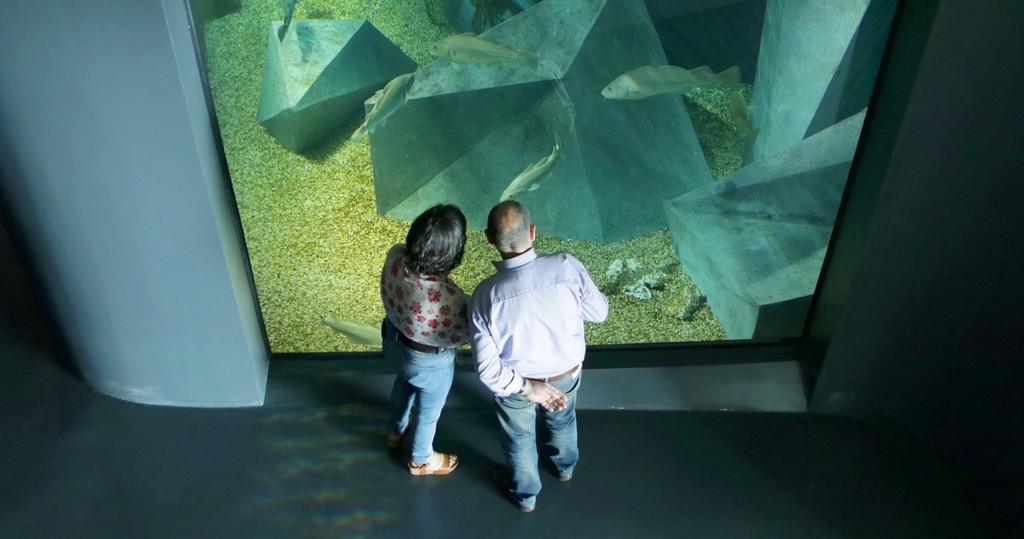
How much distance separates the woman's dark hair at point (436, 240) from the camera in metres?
1.85

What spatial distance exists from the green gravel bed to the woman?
0.48 meters

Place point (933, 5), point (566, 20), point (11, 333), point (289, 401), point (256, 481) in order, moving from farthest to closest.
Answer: point (11, 333), point (289, 401), point (256, 481), point (566, 20), point (933, 5)

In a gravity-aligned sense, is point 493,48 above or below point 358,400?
above

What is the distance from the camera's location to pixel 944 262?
→ 2273 millimetres

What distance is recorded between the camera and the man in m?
1.80

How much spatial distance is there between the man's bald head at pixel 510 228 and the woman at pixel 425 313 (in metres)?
0.14

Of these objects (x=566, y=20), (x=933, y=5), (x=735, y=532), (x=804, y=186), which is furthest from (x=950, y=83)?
(x=735, y=532)

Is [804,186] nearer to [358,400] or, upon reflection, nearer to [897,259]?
[897,259]

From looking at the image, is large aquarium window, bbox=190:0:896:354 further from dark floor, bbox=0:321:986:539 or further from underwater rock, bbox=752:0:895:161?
dark floor, bbox=0:321:986:539

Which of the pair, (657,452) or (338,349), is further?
(338,349)

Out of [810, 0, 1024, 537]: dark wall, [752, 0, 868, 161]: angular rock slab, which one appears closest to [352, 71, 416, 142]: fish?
[752, 0, 868, 161]: angular rock slab

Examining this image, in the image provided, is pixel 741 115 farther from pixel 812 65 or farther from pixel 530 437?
pixel 530 437

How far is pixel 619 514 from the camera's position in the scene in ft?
7.64

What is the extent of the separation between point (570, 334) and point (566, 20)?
3.08ft
